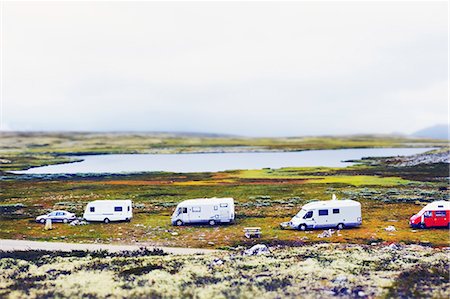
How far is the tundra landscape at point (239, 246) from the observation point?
28.6 m

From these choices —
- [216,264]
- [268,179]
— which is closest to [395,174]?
[268,179]

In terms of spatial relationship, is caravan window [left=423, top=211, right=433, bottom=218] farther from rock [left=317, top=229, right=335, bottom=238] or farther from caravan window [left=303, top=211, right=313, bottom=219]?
caravan window [left=303, top=211, right=313, bottom=219]

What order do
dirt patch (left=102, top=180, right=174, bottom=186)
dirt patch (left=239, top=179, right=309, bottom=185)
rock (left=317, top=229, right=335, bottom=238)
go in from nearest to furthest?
rock (left=317, top=229, right=335, bottom=238) < dirt patch (left=239, top=179, right=309, bottom=185) < dirt patch (left=102, top=180, right=174, bottom=186)

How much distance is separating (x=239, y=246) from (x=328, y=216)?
1162 cm

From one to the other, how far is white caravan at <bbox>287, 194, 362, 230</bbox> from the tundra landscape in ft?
3.09

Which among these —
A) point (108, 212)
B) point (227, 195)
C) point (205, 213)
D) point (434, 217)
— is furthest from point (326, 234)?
point (227, 195)

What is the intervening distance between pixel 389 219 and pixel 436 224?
556 cm

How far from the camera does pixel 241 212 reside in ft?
185

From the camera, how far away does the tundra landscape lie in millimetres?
28578

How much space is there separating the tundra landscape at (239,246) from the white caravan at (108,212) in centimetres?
141

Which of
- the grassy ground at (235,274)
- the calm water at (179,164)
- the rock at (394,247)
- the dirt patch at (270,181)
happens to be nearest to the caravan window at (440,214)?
the grassy ground at (235,274)

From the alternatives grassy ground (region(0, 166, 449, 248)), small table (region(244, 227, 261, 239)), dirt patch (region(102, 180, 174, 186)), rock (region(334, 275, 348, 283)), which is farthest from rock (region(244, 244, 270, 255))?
dirt patch (region(102, 180, 174, 186))

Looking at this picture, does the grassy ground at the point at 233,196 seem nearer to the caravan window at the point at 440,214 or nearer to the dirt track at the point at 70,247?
the caravan window at the point at 440,214

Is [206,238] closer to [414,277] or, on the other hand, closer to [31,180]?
[414,277]
